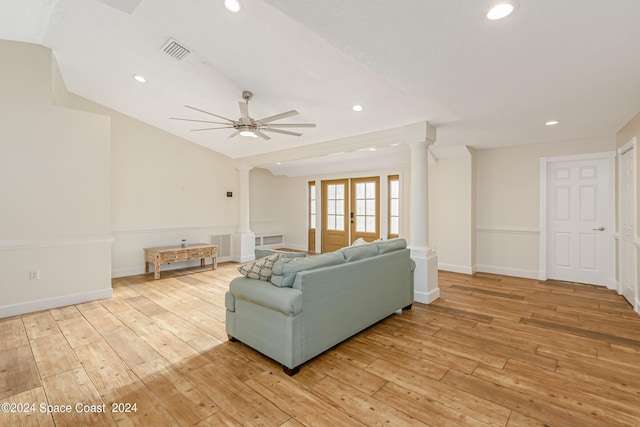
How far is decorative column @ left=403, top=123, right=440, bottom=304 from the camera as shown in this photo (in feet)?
12.8

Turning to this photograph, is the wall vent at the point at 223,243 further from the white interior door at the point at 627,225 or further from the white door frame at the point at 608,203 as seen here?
the white interior door at the point at 627,225

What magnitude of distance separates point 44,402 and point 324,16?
3.06m

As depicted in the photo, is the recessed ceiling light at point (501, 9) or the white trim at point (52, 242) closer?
the recessed ceiling light at point (501, 9)

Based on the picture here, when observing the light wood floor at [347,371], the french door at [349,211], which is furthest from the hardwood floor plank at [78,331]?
the french door at [349,211]

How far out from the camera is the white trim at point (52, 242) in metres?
3.45

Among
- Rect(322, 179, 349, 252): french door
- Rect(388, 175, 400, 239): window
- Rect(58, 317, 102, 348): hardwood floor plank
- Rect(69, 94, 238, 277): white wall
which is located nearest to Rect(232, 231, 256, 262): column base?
Rect(69, 94, 238, 277): white wall

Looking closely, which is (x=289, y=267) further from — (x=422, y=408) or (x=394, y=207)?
(x=394, y=207)

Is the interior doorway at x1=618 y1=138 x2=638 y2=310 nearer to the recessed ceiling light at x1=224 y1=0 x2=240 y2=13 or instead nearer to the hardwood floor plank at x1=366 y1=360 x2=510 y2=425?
the hardwood floor plank at x1=366 y1=360 x2=510 y2=425

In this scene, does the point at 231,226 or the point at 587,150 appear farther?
A: the point at 231,226

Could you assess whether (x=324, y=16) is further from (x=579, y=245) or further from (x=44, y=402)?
(x=579, y=245)

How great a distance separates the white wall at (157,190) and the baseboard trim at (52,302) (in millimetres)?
1374

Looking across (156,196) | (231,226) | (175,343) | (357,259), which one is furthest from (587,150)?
(156,196)

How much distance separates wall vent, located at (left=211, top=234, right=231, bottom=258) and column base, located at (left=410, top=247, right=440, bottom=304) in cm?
462

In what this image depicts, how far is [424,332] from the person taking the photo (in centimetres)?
302
